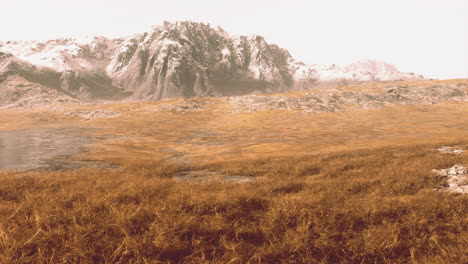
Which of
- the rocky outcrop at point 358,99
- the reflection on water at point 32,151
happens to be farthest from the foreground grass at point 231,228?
the rocky outcrop at point 358,99

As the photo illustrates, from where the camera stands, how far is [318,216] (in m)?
7.11

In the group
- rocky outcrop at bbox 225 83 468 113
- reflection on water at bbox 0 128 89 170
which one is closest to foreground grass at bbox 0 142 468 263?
reflection on water at bbox 0 128 89 170

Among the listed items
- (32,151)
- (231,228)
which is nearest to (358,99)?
(32,151)

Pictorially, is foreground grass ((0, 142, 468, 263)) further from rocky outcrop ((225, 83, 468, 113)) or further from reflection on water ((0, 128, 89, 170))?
rocky outcrop ((225, 83, 468, 113))

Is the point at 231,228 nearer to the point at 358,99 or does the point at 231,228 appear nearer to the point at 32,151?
the point at 32,151


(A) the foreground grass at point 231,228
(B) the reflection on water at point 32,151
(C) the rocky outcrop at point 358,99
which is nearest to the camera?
(A) the foreground grass at point 231,228

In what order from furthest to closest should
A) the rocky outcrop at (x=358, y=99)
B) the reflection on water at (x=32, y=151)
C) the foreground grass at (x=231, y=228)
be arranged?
the rocky outcrop at (x=358, y=99) → the reflection on water at (x=32, y=151) → the foreground grass at (x=231, y=228)

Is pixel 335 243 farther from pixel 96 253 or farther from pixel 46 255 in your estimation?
pixel 46 255

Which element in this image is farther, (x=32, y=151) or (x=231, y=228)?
(x=32, y=151)

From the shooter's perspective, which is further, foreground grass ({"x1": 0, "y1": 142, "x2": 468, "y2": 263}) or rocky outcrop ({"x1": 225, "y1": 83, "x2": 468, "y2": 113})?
rocky outcrop ({"x1": 225, "y1": 83, "x2": 468, "y2": 113})

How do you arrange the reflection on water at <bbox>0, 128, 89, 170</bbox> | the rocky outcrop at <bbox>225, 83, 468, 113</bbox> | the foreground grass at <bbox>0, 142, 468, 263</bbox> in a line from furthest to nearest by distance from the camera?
the rocky outcrop at <bbox>225, 83, 468, 113</bbox> < the reflection on water at <bbox>0, 128, 89, 170</bbox> < the foreground grass at <bbox>0, 142, 468, 263</bbox>

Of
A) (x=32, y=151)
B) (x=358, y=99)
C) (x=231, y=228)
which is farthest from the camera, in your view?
(x=358, y=99)

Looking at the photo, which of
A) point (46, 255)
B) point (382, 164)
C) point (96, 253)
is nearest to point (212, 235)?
point (96, 253)

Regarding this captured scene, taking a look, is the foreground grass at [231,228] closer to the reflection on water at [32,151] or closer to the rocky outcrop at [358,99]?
the reflection on water at [32,151]
